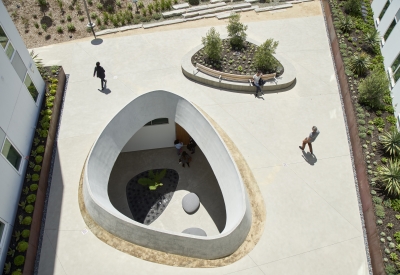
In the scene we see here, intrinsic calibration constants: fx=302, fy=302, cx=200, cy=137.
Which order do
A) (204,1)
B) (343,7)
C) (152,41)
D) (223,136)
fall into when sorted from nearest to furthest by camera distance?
1. (223,136)
2. (152,41)
3. (343,7)
4. (204,1)

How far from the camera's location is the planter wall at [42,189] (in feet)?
37.9

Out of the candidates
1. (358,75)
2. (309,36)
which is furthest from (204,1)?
(358,75)

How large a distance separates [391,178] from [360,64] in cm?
778

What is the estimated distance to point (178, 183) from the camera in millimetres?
17062

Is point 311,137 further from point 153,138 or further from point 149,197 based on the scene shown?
point 149,197

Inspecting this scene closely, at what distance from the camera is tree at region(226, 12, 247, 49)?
19.5 meters

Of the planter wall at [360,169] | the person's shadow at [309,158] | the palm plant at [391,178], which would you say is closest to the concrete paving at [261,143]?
the person's shadow at [309,158]

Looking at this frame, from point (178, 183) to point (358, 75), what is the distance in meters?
12.3

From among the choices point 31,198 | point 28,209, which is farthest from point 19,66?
point 28,209

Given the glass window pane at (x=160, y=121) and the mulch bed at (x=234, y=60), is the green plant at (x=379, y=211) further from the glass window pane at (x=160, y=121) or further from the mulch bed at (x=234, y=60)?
the glass window pane at (x=160, y=121)

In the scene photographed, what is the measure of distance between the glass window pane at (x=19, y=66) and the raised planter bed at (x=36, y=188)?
1.89 metres

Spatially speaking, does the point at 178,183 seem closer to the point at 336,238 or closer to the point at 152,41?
the point at 336,238

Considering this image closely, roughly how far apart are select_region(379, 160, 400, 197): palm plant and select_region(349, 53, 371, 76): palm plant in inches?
265

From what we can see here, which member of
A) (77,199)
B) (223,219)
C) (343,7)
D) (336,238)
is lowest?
(223,219)
